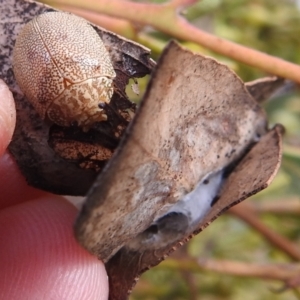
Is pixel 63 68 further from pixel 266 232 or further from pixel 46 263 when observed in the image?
pixel 266 232

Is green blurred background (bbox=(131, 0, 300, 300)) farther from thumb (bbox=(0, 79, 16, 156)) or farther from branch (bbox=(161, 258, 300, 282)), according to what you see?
thumb (bbox=(0, 79, 16, 156))

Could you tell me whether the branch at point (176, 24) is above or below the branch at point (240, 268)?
above

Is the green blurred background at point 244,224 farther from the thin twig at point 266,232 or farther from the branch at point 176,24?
the branch at point 176,24

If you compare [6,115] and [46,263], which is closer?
[6,115]

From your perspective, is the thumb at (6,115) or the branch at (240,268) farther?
the branch at (240,268)

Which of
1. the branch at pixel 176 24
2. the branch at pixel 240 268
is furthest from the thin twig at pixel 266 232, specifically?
the branch at pixel 176 24

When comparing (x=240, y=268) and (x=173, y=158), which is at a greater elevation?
(x=173, y=158)

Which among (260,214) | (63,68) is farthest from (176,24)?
(260,214)

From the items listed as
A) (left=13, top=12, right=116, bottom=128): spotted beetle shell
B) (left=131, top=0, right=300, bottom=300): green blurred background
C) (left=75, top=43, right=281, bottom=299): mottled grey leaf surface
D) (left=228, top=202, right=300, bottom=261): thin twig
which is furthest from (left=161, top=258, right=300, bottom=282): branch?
(left=13, top=12, right=116, bottom=128): spotted beetle shell
